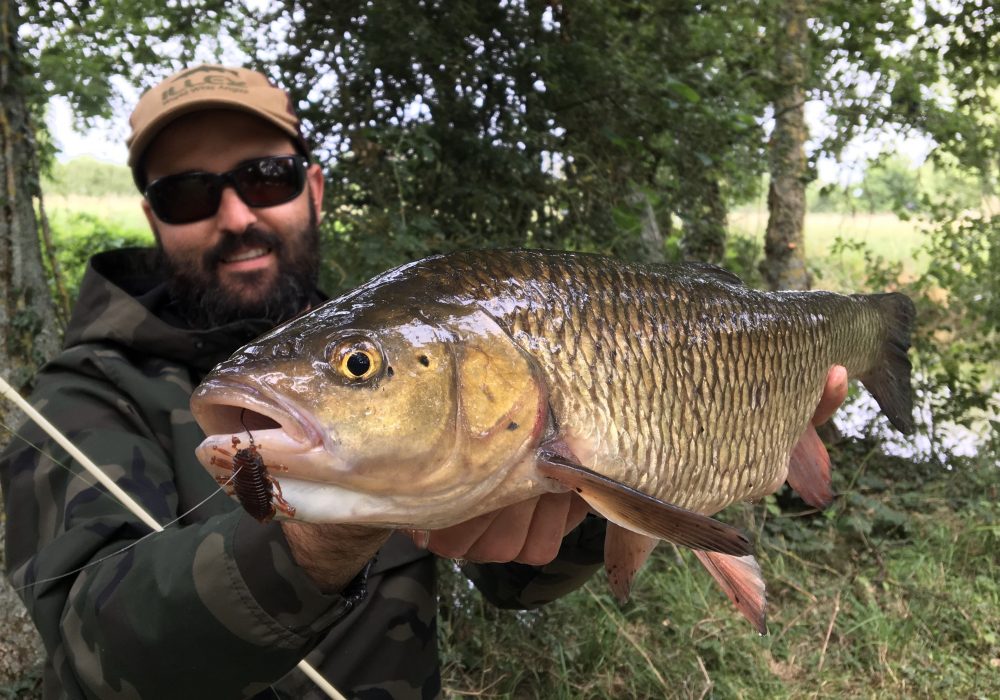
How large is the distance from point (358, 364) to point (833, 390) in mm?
1218

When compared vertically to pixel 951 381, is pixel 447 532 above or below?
above

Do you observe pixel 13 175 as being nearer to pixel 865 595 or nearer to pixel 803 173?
pixel 865 595

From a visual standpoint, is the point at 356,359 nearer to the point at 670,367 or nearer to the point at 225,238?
the point at 670,367

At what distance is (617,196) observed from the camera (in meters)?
3.55

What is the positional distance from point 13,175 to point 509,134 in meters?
1.87

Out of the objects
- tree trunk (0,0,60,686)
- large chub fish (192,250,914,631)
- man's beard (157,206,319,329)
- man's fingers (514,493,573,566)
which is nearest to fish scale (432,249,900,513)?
large chub fish (192,250,914,631)

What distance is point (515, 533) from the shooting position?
3.92 ft

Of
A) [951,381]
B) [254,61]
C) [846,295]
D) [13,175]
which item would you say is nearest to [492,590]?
[846,295]

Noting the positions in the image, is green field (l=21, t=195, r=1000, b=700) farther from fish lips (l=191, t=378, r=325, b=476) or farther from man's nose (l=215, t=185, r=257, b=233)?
fish lips (l=191, t=378, r=325, b=476)

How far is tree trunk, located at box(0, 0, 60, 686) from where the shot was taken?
2309mm

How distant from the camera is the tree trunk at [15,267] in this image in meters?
2.31

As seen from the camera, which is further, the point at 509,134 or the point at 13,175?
the point at 509,134

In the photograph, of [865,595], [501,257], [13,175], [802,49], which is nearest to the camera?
[501,257]

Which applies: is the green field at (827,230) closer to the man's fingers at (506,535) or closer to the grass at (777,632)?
the grass at (777,632)
